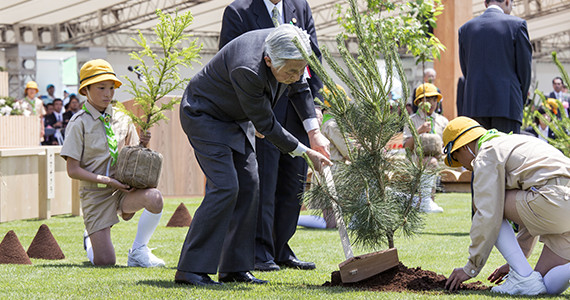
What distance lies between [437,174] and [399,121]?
1.18 feet

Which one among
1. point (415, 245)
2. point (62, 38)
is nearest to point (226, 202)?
point (415, 245)

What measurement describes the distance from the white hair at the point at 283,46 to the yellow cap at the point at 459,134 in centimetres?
83

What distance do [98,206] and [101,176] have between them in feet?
0.79

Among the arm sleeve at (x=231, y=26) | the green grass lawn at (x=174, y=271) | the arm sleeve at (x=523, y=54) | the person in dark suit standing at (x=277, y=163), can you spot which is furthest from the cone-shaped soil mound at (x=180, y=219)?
the arm sleeve at (x=523, y=54)

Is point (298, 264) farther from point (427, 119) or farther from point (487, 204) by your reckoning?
point (427, 119)

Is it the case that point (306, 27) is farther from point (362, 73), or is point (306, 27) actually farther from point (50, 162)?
point (50, 162)

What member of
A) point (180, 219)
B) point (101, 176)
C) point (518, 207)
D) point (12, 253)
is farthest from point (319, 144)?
point (180, 219)

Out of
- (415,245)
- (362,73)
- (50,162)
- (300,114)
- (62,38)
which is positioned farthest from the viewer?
(62,38)

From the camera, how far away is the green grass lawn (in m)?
3.58

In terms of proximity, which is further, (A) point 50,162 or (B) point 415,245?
(A) point 50,162

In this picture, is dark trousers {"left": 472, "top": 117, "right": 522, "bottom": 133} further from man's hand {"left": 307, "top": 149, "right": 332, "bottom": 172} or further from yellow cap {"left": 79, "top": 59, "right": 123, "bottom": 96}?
yellow cap {"left": 79, "top": 59, "right": 123, "bottom": 96}

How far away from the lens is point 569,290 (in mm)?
3826

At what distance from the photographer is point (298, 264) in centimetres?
478

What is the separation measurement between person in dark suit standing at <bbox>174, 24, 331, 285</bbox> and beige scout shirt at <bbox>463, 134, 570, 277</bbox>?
29.0 inches
